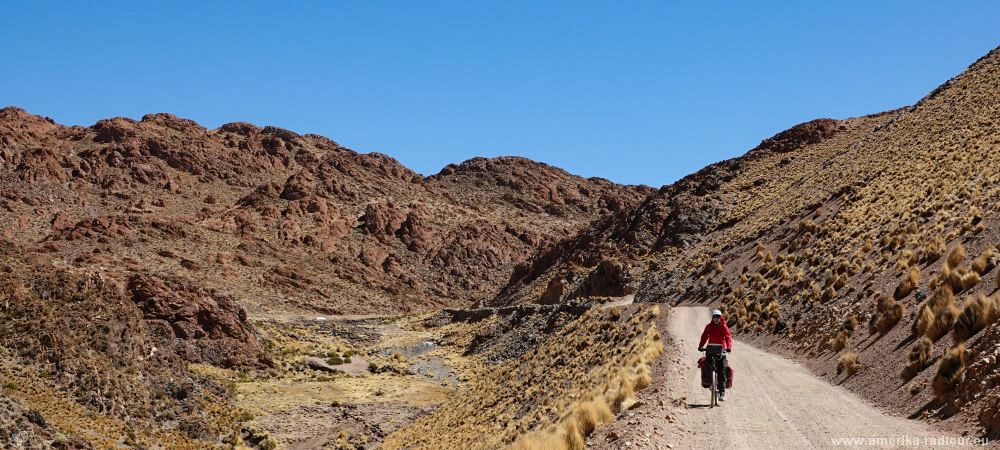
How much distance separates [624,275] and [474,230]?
223 ft

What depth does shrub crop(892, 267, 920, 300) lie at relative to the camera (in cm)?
1930

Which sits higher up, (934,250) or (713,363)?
(934,250)

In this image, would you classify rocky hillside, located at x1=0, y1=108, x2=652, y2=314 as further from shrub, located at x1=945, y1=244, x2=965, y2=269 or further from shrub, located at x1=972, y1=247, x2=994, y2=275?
shrub, located at x1=972, y1=247, x2=994, y2=275

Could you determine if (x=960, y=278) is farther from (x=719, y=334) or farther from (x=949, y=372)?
(x=719, y=334)

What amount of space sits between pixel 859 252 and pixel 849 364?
40.1 ft

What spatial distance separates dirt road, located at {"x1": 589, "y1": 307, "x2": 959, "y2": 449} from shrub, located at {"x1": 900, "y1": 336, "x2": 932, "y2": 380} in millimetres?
1023

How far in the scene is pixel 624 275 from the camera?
203 ft

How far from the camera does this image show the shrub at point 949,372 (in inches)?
452

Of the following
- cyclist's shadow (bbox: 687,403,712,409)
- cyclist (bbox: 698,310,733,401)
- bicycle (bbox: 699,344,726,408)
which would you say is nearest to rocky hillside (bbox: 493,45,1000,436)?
cyclist (bbox: 698,310,733,401)

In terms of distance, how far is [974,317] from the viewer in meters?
13.0

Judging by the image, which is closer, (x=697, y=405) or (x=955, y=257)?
(x=697, y=405)

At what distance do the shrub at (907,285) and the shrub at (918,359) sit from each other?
581 cm

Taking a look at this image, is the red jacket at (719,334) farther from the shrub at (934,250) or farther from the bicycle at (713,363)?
the shrub at (934,250)

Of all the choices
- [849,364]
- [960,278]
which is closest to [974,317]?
[849,364]
